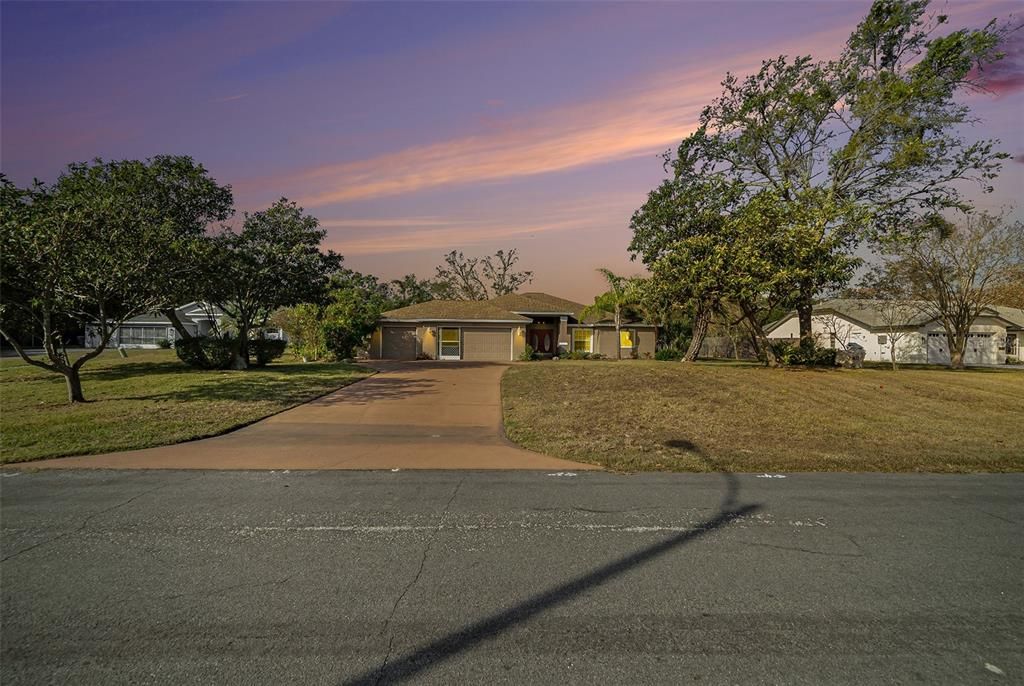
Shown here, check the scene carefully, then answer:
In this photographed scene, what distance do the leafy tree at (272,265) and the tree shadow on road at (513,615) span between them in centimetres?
2055

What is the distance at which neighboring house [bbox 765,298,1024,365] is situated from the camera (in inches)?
1378

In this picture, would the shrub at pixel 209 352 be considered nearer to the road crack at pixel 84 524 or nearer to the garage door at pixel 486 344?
the garage door at pixel 486 344

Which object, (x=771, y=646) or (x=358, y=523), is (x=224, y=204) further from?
(x=771, y=646)

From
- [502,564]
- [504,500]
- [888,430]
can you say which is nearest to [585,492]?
[504,500]

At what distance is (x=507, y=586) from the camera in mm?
3979

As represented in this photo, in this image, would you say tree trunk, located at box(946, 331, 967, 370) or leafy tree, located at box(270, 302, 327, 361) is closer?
tree trunk, located at box(946, 331, 967, 370)

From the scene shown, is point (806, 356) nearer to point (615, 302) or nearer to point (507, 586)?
point (615, 302)

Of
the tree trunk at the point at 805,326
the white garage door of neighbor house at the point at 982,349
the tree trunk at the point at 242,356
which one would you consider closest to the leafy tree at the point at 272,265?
the tree trunk at the point at 242,356

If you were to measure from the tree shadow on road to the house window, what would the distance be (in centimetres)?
3126

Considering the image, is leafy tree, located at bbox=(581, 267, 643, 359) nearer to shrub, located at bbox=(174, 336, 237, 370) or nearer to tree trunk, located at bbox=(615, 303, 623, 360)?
tree trunk, located at bbox=(615, 303, 623, 360)

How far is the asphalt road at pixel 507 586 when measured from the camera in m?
3.03

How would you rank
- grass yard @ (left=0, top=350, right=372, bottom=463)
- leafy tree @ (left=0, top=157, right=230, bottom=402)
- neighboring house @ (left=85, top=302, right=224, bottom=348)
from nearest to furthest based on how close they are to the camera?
grass yard @ (left=0, top=350, right=372, bottom=463)
leafy tree @ (left=0, top=157, right=230, bottom=402)
neighboring house @ (left=85, top=302, right=224, bottom=348)

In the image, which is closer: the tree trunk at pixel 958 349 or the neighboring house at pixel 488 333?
the tree trunk at pixel 958 349

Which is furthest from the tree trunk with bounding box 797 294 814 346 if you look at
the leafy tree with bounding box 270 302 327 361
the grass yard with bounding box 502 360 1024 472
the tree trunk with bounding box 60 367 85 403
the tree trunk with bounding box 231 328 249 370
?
the tree trunk with bounding box 60 367 85 403
